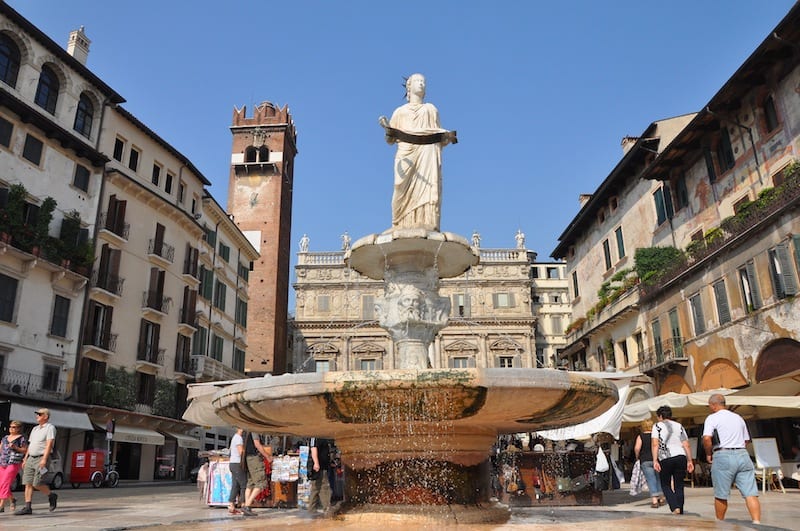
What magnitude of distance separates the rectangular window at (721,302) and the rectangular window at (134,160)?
80.6ft

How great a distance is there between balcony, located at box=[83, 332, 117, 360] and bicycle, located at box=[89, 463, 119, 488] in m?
4.40

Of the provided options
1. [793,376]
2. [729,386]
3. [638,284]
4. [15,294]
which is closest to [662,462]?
[793,376]

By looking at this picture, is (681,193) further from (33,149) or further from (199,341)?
(33,149)

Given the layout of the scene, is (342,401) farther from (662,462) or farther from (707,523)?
(662,462)

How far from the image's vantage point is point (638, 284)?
84.7 ft

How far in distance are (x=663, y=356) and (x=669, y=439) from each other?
56.9ft

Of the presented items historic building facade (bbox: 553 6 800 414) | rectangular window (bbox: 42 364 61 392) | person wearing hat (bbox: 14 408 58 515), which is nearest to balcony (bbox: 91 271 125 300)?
rectangular window (bbox: 42 364 61 392)

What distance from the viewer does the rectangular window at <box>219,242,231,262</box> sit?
3628cm

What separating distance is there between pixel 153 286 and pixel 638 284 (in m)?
21.6

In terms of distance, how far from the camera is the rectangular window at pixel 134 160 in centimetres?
2805

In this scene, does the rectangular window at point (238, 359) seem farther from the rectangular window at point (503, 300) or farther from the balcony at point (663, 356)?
the rectangular window at point (503, 300)

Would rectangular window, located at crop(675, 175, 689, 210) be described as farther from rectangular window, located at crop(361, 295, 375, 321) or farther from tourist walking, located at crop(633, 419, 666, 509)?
rectangular window, located at crop(361, 295, 375, 321)

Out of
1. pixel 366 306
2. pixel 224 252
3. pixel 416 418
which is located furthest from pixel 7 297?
pixel 366 306

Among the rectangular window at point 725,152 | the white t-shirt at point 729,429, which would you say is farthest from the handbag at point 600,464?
the rectangular window at point 725,152
